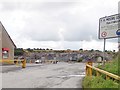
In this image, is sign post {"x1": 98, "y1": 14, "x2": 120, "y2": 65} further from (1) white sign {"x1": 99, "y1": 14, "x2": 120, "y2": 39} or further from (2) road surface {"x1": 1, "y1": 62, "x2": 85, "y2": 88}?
(2) road surface {"x1": 1, "y1": 62, "x2": 85, "y2": 88}

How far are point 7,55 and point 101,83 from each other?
46.9 meters

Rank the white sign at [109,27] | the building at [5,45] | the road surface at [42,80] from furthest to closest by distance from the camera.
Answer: the building at [5,45], the white sign at [109,27], the road surface at [42,80]

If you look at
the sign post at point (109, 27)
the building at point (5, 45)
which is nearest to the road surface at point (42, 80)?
the sign post at point (109, 27)

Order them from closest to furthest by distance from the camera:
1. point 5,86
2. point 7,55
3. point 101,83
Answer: point 101,83, point 5,86, point 7,55

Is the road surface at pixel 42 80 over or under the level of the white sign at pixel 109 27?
under

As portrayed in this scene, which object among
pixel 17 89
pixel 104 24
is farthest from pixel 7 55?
pixel 17 89

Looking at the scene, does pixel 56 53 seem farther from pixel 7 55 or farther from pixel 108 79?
pixel 108 79

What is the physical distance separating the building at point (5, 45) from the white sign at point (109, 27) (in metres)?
34.5

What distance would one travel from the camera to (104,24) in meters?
18.6

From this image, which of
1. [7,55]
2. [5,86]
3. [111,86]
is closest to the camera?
[111,86]

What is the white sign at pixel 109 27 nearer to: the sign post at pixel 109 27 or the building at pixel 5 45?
the sign post at pixel 109 27

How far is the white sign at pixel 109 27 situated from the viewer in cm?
1752

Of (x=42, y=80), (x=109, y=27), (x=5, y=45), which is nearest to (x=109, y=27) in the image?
(x=109, y=27)

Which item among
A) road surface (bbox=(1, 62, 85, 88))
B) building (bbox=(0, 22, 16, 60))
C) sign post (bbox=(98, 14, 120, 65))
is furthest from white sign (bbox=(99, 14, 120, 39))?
building (bbox=(0, 22, 16, 60))
